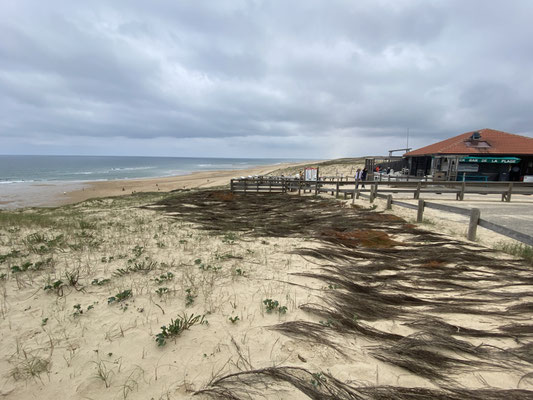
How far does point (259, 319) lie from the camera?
10.6 feet

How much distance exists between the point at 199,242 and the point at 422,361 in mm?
5341

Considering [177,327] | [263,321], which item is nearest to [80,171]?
[177,327]

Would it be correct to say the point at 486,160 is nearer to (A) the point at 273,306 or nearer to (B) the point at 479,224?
(B) the point at 479,224

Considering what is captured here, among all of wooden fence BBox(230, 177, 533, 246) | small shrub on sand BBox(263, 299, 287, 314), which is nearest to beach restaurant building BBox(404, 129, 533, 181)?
wooden fence BBox(230, 177, 533, 246)

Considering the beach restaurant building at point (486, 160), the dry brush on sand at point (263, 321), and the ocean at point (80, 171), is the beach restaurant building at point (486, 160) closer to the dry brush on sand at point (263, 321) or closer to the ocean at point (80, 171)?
the dry brush on sand at point (263, 321)

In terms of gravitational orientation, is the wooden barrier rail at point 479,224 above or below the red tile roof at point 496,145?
below

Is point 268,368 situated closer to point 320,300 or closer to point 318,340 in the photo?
point 318,340

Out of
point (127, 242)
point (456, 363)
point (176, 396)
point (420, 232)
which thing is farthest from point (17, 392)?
point (420, 232)

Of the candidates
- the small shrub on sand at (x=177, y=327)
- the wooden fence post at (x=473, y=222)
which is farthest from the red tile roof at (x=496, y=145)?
the small shrub on sand at (x=177, y=327)

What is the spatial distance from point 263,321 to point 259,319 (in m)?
0.07

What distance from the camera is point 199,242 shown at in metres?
6.65

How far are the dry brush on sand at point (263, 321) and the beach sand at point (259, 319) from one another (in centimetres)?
2

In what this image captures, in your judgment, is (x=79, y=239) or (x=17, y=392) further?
(x=79, y=239)

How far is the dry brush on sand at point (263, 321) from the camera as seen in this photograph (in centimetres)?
230
